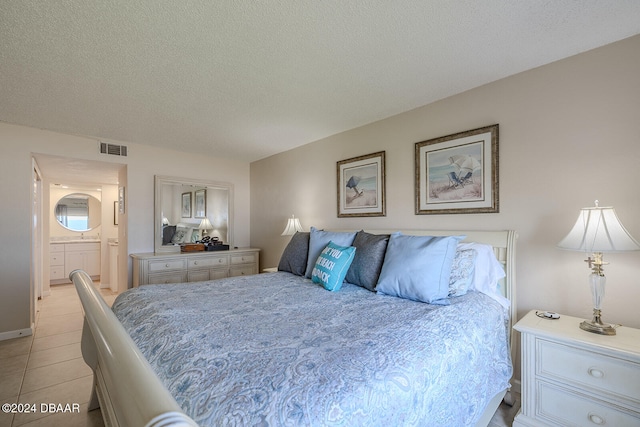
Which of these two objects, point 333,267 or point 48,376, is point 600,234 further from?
point 48,376

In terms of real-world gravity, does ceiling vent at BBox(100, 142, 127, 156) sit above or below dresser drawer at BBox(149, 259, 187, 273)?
above

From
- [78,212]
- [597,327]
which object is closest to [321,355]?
[597,327]

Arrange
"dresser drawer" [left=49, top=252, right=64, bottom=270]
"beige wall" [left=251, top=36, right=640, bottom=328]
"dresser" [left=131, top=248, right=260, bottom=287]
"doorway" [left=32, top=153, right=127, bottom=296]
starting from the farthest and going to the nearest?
"dresser drawer" [left=49, top=252, right=64, bottom=270], "doorway" [left=32, top=153, right=127, bottom=296], "dresser" [left=131, top=248, right=260, bottom=287], "beige wall" [left=251, top=36, right=640, bottom=328]

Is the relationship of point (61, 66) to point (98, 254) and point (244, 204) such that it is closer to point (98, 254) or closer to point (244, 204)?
point (244, 204)

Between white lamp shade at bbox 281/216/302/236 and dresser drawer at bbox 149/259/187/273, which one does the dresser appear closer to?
dresser drawer at bbox 149/259/187/273

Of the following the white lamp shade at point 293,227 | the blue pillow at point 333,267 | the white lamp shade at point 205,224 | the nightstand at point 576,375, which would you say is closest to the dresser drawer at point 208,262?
the white lamp shade at point 205,224

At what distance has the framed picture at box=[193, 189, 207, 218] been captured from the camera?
14.6ft

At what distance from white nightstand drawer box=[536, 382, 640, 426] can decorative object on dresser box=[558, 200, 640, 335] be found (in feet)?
1.18

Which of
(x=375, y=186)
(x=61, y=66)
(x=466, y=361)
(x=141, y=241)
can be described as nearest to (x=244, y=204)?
(x=141, y=241)

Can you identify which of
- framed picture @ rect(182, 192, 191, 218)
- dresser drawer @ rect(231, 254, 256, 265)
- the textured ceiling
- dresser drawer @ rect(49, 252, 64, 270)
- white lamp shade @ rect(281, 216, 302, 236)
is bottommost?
dresser drawer @ rect(49, 252, 64, 270)

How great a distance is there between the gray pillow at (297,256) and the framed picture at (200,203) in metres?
2.16

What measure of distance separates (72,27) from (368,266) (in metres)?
2.36

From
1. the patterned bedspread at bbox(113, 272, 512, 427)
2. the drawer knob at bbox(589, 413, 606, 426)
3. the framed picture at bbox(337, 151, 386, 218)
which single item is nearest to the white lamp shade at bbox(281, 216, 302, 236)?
the framed picture at bbox(337, 151, 386, 218)

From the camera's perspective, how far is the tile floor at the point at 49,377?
1850 mm
